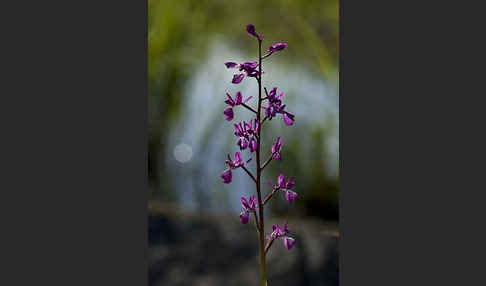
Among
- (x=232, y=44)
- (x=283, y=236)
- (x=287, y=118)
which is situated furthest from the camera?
(x=232, y=44)

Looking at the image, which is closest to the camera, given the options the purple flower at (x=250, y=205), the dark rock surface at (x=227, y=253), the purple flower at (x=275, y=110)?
the purple flower at (x=275, y=110)

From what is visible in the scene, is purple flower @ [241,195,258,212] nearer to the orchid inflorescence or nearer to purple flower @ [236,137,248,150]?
the orchid inflorescence

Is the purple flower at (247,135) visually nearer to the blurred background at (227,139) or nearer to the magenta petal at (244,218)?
the magenta petal at (244,218)

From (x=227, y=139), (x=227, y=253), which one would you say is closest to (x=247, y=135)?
(x=227, y=139)

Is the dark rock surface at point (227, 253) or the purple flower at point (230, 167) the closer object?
the purple flower at point (230, 167)

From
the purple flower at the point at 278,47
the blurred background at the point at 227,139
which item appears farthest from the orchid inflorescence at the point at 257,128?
the blurred background at the point at 227,139

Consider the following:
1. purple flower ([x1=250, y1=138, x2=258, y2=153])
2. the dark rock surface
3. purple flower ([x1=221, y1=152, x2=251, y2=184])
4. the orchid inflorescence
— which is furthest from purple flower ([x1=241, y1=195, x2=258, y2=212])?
the dark rock surface

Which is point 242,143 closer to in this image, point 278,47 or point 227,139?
point 278,47

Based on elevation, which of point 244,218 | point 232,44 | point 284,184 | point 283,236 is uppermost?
point 232,44
